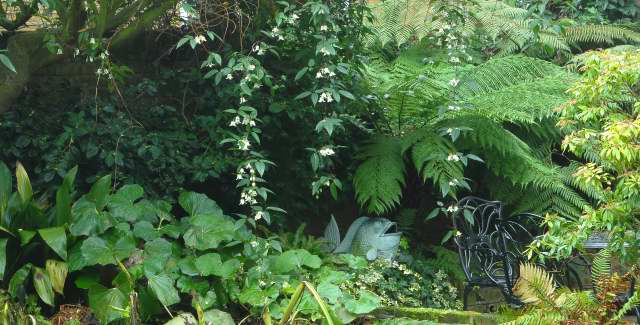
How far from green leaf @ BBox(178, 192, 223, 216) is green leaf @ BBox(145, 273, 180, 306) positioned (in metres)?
0.66

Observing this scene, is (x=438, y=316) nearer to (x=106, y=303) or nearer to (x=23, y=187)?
(x=106, y=303)

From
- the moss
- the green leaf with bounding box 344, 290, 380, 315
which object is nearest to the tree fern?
the moss

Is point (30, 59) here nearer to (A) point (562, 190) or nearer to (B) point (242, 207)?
(B) point (242, 207)

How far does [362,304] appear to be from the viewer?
4426 millimetres

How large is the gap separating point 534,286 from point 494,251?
748mm

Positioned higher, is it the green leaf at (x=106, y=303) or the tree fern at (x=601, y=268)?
the tree fern at (x=601, y=268)

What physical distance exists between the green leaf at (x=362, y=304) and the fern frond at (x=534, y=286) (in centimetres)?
84

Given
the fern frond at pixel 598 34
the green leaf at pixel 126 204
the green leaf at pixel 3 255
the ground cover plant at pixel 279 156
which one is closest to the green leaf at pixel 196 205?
the ground cover plant at pixel 279 156

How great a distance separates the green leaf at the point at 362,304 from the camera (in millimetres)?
4396

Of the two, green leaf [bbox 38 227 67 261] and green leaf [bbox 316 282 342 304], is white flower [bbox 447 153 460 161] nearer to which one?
green leaf [bbox 316 282 342 304]

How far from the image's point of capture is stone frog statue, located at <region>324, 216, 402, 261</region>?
577 cm

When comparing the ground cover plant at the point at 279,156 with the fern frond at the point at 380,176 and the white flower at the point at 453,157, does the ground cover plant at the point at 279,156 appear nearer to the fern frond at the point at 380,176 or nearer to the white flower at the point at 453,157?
the fern frond at the point at 380,176

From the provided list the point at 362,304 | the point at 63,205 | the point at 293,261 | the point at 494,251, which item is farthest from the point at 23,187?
the point at 494,251

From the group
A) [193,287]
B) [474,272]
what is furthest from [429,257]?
[193,287]
